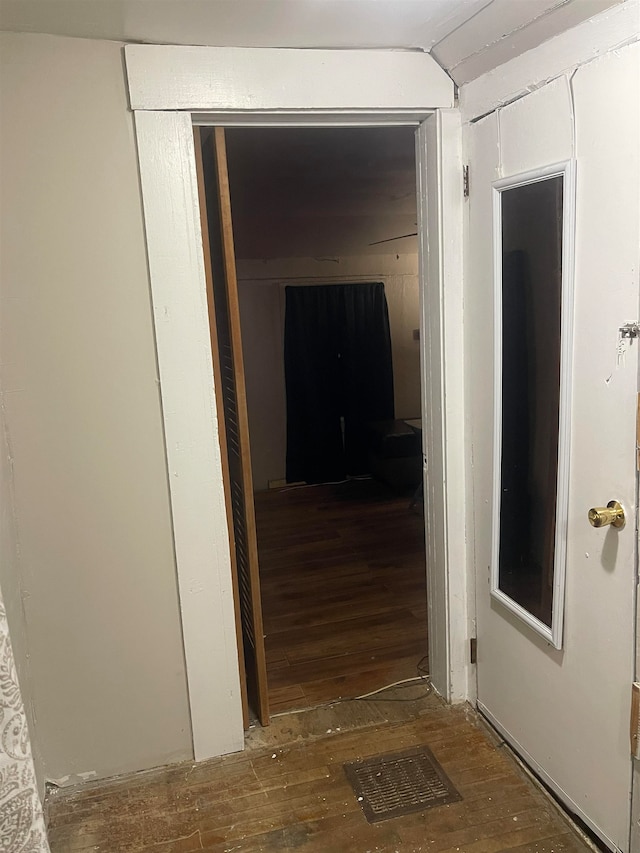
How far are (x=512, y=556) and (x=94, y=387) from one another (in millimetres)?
1362

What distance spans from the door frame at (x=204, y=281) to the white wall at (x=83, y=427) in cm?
6

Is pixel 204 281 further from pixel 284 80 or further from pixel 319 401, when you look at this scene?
pixel 319 401

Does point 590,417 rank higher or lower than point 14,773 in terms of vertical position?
higher

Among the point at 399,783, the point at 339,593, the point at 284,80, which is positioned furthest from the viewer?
the point at 339,593

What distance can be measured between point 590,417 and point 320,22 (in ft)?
4.10

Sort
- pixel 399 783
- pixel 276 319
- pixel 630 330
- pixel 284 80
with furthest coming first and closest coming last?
pixel 276 319 → pixel 399 783 → pixel 284 80 → pixel 630 330

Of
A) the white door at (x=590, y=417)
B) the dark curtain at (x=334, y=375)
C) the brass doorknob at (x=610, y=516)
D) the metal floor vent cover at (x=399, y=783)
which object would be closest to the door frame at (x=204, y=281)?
the white door at (x=590, y=417)

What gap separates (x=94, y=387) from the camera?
1.96 m

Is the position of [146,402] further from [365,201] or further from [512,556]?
[365,201]

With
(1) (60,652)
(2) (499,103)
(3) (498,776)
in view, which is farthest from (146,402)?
(3) (498,776)

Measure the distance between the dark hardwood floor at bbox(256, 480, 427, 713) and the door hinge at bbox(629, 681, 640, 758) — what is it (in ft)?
3.78

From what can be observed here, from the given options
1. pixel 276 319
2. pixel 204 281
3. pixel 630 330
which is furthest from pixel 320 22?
pixel 276 319

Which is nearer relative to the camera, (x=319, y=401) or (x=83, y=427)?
(x=83, y=427)

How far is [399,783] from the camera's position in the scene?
2080 millimetres
